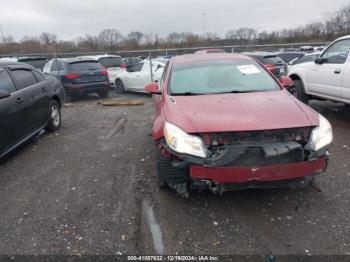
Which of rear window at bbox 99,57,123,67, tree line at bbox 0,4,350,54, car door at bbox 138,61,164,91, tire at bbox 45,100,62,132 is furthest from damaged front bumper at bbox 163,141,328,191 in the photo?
tree line at bbox 0,4,350,54

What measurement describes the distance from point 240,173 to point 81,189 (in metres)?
2.21

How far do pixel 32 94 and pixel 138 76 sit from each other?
282 inches

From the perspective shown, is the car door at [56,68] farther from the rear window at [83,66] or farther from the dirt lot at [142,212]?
the dirt lot at [142,212]

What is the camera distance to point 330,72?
275 inches

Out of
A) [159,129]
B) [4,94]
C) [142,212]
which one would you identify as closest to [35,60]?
[4,94]

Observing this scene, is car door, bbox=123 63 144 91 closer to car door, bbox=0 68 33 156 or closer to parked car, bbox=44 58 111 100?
parked car, bbox=44 58 111 100

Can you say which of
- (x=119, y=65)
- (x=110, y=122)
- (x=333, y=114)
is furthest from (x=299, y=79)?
(x=119, y=65)

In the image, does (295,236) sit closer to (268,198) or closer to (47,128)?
(268,198)

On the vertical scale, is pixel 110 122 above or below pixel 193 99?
below

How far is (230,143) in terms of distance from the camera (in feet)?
11.3

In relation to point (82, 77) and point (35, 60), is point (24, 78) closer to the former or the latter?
point (82, 77)

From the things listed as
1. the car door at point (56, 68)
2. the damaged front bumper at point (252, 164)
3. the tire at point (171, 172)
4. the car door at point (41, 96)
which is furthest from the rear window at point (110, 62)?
the damaged front bumper at point (252, 164)

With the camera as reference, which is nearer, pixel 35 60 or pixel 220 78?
pixel 220 78

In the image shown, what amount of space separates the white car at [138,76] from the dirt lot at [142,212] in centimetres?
746
